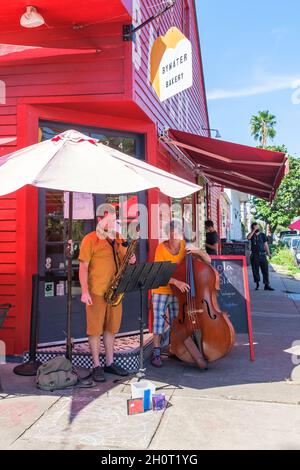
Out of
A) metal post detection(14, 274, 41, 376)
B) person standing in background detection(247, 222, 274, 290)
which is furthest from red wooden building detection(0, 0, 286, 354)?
person standing in background detection(247, 222, 274, 290)

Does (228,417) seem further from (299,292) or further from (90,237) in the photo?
(299,292)

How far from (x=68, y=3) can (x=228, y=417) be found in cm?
463

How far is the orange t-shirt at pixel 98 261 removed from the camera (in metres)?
4.43

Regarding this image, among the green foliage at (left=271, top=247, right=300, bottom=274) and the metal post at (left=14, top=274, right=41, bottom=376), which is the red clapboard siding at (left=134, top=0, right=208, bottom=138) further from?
the green foliage at (left=271, top=247, right=300, bottom=274)

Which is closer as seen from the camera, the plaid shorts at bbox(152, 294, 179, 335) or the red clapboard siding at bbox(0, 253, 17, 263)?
the plaid shorts at bbox(152, 294, 179, 335)

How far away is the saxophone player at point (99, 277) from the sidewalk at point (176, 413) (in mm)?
445

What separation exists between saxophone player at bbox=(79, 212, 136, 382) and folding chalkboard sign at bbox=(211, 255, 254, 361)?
1.51 meters

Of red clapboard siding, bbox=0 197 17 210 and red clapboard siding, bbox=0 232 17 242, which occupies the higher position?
red clapboard siding, bbox=0 197 17 210

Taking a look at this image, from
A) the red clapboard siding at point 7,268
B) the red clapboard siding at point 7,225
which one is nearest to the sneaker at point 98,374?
the red clapboard siding at point 7,268

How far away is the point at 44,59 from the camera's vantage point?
554 centimetres

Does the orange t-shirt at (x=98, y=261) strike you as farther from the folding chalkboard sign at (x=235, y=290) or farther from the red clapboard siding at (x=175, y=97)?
the red clapboard siding at (x=175, y=97)

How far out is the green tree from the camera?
3069 cm

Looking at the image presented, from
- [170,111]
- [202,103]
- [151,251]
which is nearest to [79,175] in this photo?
[151,251]
